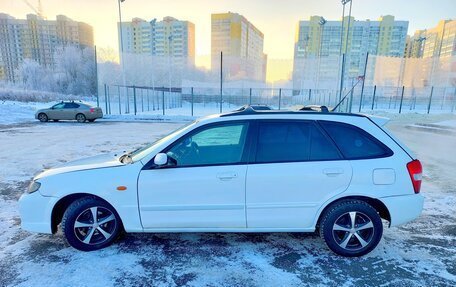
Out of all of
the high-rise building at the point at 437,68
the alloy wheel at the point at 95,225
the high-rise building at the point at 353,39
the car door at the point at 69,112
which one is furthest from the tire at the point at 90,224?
the high-rise building at the point at 437,68

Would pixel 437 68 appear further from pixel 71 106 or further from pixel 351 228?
pixel 71 106

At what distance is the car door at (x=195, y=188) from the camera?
284 cm

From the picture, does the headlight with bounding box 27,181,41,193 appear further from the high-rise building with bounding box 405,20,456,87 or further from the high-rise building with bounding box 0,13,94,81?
the high-rise building with bounding box 0,13,94,81

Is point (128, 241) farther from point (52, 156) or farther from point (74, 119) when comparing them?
point (74, 119)

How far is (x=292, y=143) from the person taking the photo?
2.97 m

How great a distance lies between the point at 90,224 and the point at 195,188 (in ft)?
4.28

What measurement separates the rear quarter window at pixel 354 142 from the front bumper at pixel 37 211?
316cm

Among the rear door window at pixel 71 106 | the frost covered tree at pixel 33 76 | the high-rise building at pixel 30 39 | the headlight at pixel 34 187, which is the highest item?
the high-rise building at pixel 30 39

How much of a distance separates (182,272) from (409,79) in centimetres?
3638

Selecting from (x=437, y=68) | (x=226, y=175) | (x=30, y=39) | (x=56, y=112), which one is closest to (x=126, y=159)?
(x=226, y=175)

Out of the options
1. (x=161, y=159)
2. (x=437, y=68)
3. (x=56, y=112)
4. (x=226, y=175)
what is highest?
(x=437, y=68)

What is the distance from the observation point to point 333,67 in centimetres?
3097

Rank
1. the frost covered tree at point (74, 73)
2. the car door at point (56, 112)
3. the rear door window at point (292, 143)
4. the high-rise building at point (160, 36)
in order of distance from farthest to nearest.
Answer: the high-rise building at point (160, 36), the frost covered tree at point (74, 73), the car door at point (56, 112), the rear door window at point (292, 143)

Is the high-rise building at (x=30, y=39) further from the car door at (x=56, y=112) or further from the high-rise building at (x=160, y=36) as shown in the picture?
the car door at (x=56, y=112)
